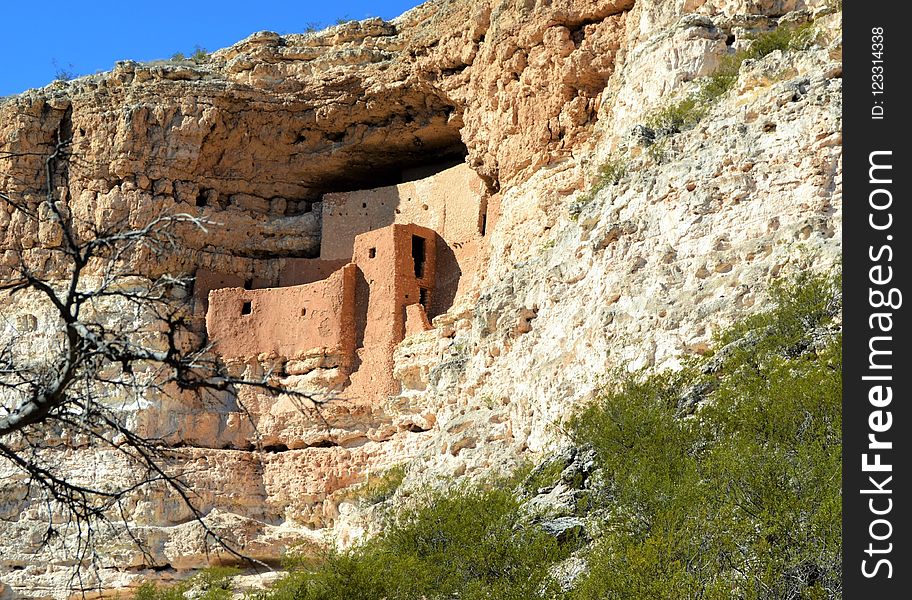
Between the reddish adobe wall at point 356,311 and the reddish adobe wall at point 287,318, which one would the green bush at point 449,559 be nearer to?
the reddish adobe wall at point 356,311

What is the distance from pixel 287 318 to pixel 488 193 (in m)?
4.82

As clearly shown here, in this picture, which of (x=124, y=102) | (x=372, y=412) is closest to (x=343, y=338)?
(x=372, y=412)

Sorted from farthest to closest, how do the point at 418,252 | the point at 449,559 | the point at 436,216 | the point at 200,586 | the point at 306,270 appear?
the point at 306,270
the point at 436,216
the point at 418,252
the point at 200,586
the point at 449,559

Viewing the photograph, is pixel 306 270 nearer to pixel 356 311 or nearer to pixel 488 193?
pixel 356 311

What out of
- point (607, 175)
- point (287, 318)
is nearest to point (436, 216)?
point (287, 318)

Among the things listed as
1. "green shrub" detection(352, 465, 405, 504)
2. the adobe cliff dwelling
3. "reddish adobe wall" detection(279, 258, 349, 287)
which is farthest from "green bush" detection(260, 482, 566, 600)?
"reddish adobe wall" detection(279, 258, 349, 287)

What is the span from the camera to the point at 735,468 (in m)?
12.0

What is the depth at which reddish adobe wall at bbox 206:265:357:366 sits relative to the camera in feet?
88.8

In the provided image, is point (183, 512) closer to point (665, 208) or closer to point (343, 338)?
point (343, 338)

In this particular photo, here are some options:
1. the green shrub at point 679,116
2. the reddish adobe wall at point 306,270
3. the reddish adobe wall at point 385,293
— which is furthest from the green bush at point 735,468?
the reddish adobe wall at point 306,270

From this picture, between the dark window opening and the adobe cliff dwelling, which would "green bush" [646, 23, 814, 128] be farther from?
the dark window opening

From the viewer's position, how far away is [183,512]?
26.3m

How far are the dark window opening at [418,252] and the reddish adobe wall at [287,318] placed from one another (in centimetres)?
126

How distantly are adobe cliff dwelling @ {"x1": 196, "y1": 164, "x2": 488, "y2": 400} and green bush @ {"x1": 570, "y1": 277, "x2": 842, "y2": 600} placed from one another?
34.7 ft
